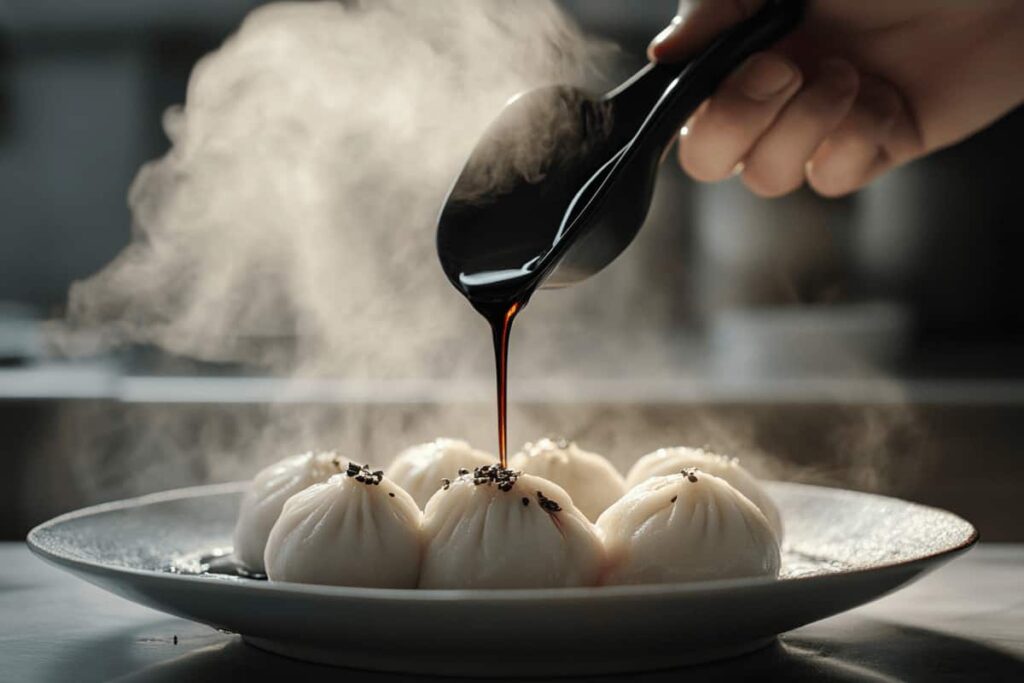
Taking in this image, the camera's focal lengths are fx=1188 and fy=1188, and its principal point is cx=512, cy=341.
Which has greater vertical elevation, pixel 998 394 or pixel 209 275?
pixel 209 275

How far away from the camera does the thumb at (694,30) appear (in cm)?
136

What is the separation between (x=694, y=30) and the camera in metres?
1.37

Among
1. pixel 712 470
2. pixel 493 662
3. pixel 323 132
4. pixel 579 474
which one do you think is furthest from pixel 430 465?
pixel 323 132

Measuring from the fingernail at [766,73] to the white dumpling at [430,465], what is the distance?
572 millimetres

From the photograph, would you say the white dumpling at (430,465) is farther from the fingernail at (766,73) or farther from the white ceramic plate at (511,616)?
the fingernail at (766,73)

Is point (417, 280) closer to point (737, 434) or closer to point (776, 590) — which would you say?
point (737, 434)

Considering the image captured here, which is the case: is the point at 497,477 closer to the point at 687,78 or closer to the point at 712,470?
the point at 712,470

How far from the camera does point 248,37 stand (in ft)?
7.02

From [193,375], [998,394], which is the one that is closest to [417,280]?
[193,375]

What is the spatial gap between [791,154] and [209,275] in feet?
3.89

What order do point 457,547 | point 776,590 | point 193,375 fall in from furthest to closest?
1. point 193,375
2. point 457,547
3. point 776,590

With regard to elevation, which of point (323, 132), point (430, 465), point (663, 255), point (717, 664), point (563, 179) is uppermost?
point (323, 132)

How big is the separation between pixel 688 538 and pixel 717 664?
0.38ft

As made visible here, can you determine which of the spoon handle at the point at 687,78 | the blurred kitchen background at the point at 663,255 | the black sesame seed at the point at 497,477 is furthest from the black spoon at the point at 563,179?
the blurred kitchen background at the point at 663,255
